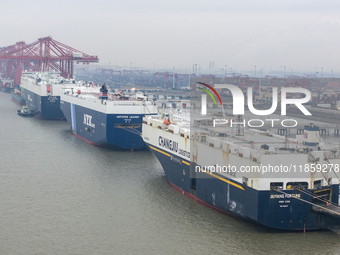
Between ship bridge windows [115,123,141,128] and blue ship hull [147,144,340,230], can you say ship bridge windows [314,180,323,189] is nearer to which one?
blue ship hull [147,144,340,230]

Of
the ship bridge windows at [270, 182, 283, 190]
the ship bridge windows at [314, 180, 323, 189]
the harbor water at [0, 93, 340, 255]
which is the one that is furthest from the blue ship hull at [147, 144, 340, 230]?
the ship bridge windows at [314, 180, 323, 189]

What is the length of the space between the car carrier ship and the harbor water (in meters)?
0.60

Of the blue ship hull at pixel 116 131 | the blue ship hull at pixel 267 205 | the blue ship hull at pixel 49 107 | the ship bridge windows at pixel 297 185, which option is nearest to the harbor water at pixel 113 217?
the blue ship hull at pixel 267 205

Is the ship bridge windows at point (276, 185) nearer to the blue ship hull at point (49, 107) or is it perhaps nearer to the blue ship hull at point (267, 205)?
the blue ship hull at point (267, 205)

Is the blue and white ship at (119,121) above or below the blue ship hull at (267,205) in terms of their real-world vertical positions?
above

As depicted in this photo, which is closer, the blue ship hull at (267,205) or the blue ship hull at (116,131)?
the blue ship hull at (267,205)

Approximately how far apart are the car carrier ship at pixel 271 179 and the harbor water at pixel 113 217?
60cm

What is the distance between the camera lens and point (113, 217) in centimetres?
2261

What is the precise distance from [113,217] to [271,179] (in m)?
6.93

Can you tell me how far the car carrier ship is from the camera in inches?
773

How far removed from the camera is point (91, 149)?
38.2m

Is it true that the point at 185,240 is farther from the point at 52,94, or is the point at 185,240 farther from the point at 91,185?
the point at 52,94

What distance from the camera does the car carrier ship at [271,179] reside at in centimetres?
1962

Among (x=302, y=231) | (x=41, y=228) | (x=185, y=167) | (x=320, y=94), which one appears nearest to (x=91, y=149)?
(x=185, y=167)
